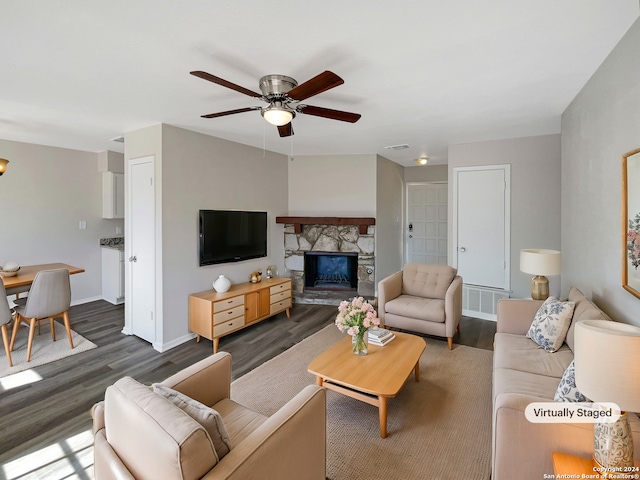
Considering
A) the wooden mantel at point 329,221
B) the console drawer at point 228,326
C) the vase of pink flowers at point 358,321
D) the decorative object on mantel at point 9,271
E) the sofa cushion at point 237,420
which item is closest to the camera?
the sofa cushion at point 237,420

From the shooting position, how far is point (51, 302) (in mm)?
3330

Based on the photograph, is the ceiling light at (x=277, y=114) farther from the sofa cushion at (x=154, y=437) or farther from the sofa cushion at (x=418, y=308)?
the sofa cushion at (x=418, y=308)

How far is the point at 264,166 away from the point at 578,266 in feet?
13.2

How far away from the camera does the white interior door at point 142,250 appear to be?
357 centimetres

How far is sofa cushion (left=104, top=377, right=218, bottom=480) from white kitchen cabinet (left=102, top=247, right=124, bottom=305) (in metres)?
4.45

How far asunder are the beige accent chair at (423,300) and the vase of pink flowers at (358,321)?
130 cm

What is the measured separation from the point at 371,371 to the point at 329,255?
10.7 feet

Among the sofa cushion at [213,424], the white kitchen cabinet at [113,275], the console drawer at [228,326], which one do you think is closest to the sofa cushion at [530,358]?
the sofa cushion at [213,424]

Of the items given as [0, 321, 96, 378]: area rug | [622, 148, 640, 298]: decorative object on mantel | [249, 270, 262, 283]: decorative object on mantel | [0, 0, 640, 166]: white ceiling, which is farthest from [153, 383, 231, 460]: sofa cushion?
[249, 270, 262, 283]: decorative object on mantel

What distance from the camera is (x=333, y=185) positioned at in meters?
5.35

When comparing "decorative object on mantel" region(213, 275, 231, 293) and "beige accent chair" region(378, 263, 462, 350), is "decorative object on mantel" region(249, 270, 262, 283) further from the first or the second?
"beige accent chair" region(378, 263, 462, 350)

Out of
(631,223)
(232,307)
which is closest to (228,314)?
(232,307)

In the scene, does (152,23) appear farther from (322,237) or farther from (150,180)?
(322,237)

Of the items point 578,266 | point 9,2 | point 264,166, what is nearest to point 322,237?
point 264,166
